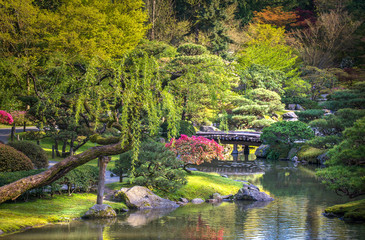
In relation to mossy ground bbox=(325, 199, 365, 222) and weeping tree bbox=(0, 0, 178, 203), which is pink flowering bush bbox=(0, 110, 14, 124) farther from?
mossy ground bbox=(325, 199, 365, 222)

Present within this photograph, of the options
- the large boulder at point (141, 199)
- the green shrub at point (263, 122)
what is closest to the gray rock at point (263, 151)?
the green shrub at point (263, 122)

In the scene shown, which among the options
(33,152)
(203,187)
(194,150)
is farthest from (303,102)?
(33,152)

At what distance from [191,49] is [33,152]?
1769 cm

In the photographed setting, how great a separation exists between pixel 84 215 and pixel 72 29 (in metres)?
13.9

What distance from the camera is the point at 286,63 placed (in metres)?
53.8

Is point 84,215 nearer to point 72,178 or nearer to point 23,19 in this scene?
point 72,178

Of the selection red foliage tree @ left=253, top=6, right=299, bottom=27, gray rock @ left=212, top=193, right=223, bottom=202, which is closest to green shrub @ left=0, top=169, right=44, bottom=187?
gray rock @ left=212, top=193, right=223, bottom=202

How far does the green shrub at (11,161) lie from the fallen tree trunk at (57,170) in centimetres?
320

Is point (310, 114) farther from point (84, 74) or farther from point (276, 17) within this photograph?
point (84, 74)

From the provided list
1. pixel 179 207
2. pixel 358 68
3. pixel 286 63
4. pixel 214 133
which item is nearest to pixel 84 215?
pixel 179 207

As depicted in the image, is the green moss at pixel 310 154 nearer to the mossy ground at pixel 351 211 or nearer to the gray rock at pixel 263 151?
the gray rock at pixel 263 151

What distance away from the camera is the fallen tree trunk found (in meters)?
13.4

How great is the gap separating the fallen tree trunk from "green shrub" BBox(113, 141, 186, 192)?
Result: 18.1 feet

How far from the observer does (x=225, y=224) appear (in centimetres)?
1532
